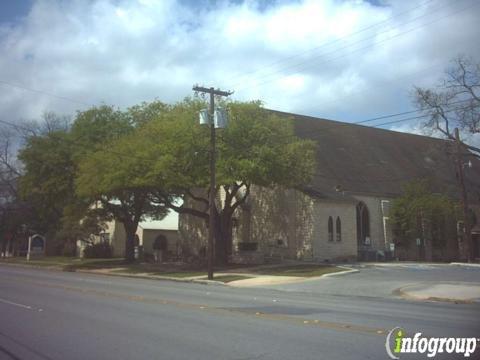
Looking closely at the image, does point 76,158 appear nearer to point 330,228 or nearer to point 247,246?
point 247,246

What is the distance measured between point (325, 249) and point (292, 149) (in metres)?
9.68

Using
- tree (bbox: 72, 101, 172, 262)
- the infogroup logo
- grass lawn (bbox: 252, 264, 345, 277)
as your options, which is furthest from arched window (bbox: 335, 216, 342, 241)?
the infogroup logo

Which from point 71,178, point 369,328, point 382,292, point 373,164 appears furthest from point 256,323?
point 373,164

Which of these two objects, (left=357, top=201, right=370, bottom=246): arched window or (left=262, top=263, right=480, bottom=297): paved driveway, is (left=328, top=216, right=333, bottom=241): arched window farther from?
(left=262, top=263, right=480, bottom=297): paved driveway

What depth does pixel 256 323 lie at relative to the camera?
441 inches

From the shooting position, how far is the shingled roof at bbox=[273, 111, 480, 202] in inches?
1727

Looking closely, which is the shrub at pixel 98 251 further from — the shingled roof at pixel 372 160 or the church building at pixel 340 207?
the shingled roof at pixel 372 160

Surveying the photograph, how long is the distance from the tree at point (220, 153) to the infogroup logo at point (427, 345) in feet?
72.6

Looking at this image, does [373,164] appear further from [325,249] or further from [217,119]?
[217,119]

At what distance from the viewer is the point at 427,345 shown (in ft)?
28.2

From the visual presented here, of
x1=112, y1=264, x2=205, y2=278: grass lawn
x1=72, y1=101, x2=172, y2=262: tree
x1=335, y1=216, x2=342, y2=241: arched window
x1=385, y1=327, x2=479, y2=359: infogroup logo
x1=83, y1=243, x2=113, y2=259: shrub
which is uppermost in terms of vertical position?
x1=72, y1=101, x2=172, y2=262: tree

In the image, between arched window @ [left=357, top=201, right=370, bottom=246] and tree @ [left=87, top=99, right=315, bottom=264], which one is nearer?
tree @ [left=87, top=99, right=315, bottom=264]

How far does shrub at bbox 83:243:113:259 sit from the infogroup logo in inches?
1913

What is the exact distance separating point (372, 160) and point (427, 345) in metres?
41.8
